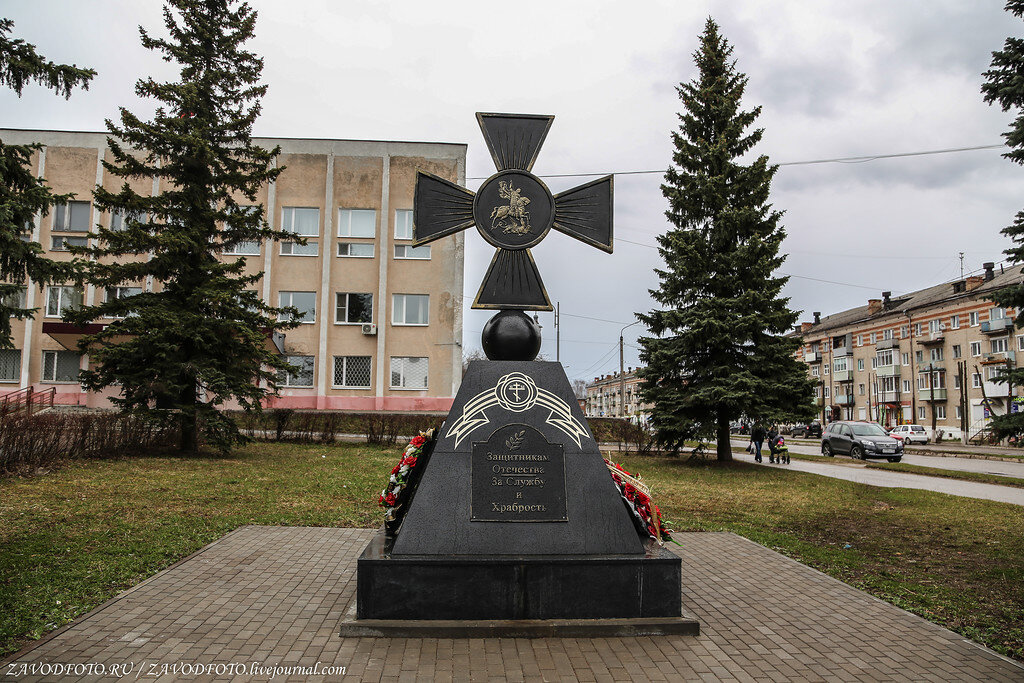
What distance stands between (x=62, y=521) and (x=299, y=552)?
126 inches

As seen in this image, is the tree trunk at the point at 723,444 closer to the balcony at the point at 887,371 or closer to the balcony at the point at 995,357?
the balcony at the point at 995,357

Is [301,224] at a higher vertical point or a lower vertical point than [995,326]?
higher

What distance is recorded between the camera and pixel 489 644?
166 inches

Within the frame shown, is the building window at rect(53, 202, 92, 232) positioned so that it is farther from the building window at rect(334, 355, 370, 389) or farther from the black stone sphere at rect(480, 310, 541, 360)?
the black stone sphere at rect(480, 310, 541, 360)

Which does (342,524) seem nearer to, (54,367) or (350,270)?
(350,270)

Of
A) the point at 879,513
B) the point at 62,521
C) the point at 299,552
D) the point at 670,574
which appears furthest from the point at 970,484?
the point at 62,521

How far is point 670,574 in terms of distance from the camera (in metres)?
4.64

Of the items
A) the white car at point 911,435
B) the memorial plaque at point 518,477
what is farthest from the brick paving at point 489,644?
the white car at point 911,435

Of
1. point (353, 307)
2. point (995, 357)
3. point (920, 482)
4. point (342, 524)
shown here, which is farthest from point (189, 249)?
point (995, 357)

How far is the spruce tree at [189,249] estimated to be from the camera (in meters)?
14.1

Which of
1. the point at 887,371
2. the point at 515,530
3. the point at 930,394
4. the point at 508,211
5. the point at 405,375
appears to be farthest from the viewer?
the point at 887,371

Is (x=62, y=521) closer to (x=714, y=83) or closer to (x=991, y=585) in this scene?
(x=991, y=585)

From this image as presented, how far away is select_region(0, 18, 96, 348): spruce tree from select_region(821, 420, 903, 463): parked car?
84.2ft

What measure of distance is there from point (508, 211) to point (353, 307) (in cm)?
2464
